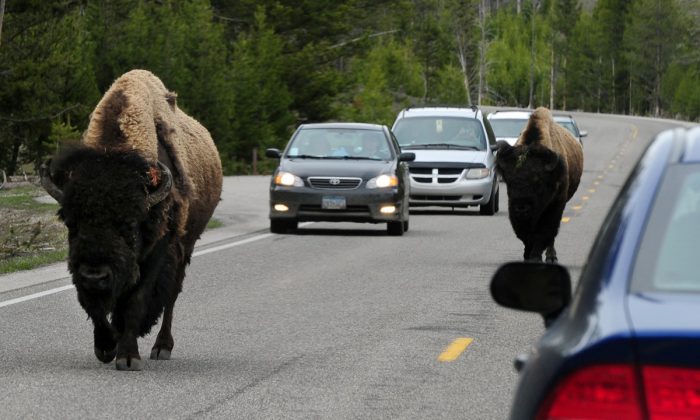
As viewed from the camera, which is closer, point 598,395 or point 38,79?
point 598,395

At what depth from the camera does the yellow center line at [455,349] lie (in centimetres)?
1055

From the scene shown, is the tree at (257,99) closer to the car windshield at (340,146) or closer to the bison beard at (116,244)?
the car windshield at (340,146)

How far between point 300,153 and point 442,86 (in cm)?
7089

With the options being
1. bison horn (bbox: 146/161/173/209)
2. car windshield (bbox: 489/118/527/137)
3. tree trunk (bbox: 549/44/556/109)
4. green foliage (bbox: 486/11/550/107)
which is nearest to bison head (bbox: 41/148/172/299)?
bison horn (bbox: 146/161/173/209)

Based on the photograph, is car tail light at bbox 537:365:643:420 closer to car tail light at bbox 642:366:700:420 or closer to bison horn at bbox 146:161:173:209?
car tail light at bbox 642:366:700:420

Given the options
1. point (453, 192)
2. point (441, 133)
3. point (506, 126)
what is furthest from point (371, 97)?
point (453, 192)

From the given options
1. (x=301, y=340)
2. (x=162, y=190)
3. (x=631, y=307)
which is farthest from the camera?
(x=301, y=340)

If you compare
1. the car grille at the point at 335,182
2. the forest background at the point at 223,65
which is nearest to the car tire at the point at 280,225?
the car grille at the point at 335,182

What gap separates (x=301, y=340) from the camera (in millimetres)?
11461

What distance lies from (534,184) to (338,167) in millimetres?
6332

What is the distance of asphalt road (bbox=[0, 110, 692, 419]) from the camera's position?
873 centimetres

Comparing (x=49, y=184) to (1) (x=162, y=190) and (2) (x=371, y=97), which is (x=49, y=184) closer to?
(1) (x=162, y=190)

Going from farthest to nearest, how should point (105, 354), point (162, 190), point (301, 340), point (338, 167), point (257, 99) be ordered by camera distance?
point (257, 99)
point (338, 167)
point (301, 340)
point (105, 354)
point (162, 190)

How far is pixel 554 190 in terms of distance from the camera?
57.1 ft
